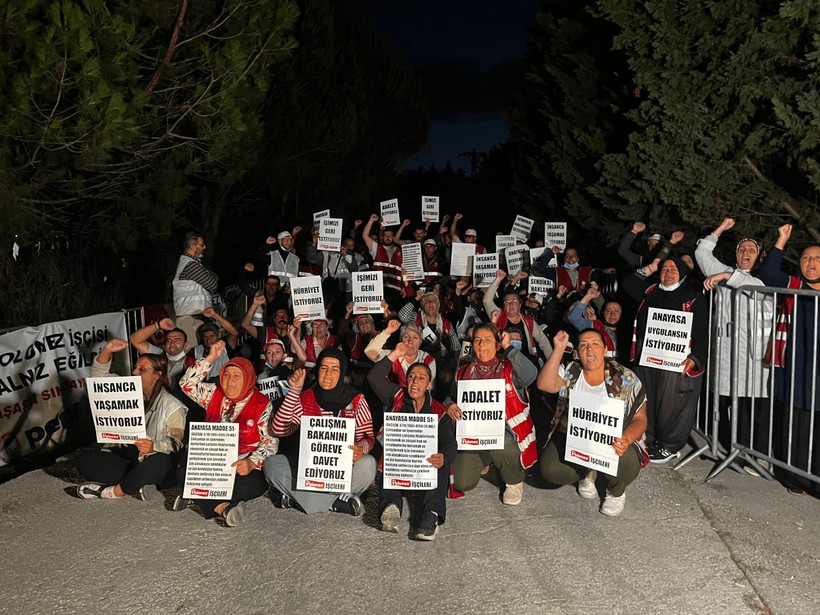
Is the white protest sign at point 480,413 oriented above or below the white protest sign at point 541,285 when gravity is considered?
below

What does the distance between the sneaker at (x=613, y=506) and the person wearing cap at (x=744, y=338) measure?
1568mm

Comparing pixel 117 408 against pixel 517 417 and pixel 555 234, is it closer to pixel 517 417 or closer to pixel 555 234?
pixel 517 417

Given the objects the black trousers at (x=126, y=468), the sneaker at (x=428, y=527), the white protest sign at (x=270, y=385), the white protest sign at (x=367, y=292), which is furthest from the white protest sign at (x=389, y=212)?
the sneaker at (x=428, y=527)

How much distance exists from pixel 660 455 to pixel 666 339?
3.40 feet

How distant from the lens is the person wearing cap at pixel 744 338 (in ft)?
20.6

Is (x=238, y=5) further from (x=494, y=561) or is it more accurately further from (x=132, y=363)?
(x=494, y=561)

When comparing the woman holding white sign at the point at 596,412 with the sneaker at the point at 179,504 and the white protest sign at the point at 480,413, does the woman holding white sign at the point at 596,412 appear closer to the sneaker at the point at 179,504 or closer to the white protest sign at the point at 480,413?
the white protest sign at the point at 480,413

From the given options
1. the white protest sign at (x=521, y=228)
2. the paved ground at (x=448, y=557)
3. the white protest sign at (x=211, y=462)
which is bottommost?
the paved ground at (x=448, y=557)

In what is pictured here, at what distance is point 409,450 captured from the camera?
547 centimetres

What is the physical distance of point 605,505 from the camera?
221 inches

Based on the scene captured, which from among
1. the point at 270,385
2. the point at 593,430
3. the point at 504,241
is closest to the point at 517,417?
the point at 593,430

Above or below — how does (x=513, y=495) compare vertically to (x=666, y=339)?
below

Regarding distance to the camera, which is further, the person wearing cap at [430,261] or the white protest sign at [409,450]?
the person wearing cap at [430,261]

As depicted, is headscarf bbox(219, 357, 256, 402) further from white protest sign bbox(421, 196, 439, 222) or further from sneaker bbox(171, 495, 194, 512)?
white protest sign bbox(421, 196, 439, 222)
